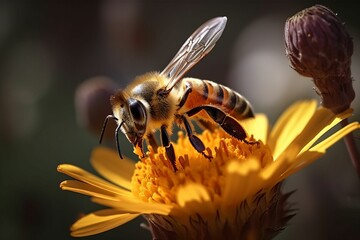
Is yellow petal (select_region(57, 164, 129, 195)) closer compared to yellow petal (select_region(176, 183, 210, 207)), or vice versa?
yellow petal (select_region(176, 183, 210, 207))

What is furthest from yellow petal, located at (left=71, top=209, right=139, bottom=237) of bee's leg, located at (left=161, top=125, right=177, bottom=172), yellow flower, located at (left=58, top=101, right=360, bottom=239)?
bee's leg, located at (left=161, top=125, right=177, bottom=172)

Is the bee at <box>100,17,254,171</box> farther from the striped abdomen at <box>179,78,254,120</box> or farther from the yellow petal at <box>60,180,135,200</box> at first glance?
the yellow petal at <box>60,180,135,200</box>

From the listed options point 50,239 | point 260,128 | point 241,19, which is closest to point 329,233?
point 260,128

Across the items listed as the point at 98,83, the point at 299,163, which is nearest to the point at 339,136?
the point at 299,163

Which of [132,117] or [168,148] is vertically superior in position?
[132,117]

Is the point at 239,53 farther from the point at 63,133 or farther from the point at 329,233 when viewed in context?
the point at 329,233

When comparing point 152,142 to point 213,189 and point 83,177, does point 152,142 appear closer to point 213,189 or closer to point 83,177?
point 83,177
